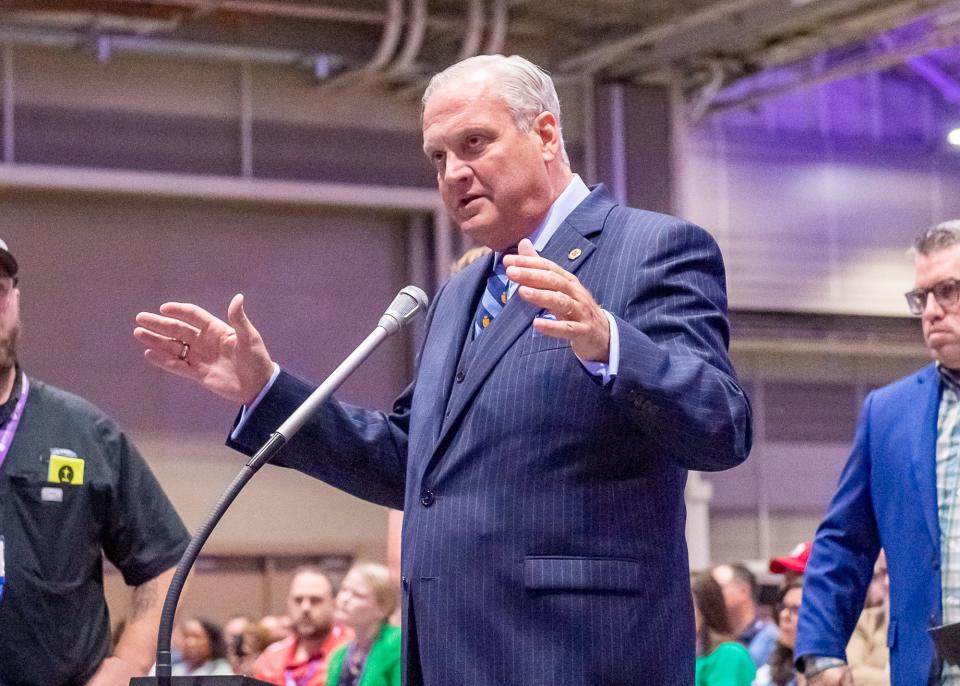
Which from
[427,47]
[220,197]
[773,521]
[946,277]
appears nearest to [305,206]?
[220,197]

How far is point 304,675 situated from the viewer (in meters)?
6.93

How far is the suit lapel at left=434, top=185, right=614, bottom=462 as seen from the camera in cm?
232

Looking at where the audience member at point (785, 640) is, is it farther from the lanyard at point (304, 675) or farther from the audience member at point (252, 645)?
the audience member at point (252, 645)

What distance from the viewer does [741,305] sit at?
38.6 feet

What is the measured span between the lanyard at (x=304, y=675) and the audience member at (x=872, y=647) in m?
2.32

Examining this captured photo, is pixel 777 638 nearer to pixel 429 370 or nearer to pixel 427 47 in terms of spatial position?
pixel 429 370

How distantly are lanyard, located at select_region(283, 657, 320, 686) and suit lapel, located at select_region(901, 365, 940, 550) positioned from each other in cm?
413

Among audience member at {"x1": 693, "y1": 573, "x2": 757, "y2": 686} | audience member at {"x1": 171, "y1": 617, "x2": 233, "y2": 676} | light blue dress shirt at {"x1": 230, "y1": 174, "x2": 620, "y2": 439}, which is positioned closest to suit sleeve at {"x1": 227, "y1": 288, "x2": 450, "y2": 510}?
light blue dress shirt at {"x1": 230, "y1": 174, "x2": 620, "y2": 439}

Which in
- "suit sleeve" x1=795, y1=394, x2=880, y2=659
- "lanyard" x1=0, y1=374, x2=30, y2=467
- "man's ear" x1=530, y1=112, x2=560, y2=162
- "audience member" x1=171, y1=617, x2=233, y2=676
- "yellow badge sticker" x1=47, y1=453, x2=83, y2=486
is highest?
"man's ear" x1=530, y1=112, x2=560, y2=162

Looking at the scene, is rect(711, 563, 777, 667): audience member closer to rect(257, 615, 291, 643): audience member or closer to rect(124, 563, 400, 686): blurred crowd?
rect(124, 563, 400, 686): blurred crowd

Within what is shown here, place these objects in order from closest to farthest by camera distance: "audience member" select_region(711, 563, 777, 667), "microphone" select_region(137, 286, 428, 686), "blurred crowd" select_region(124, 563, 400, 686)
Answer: "microphone" select_region(137, 286, 428, 686), "blurred crowd" select_region(124, 563, 400, 686), "audience member" select_region(711, 563, 777, 667)

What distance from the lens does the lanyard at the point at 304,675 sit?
6875 mm

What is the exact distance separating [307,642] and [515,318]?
16.3ft

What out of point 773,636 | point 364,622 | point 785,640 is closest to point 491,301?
point 785,640
